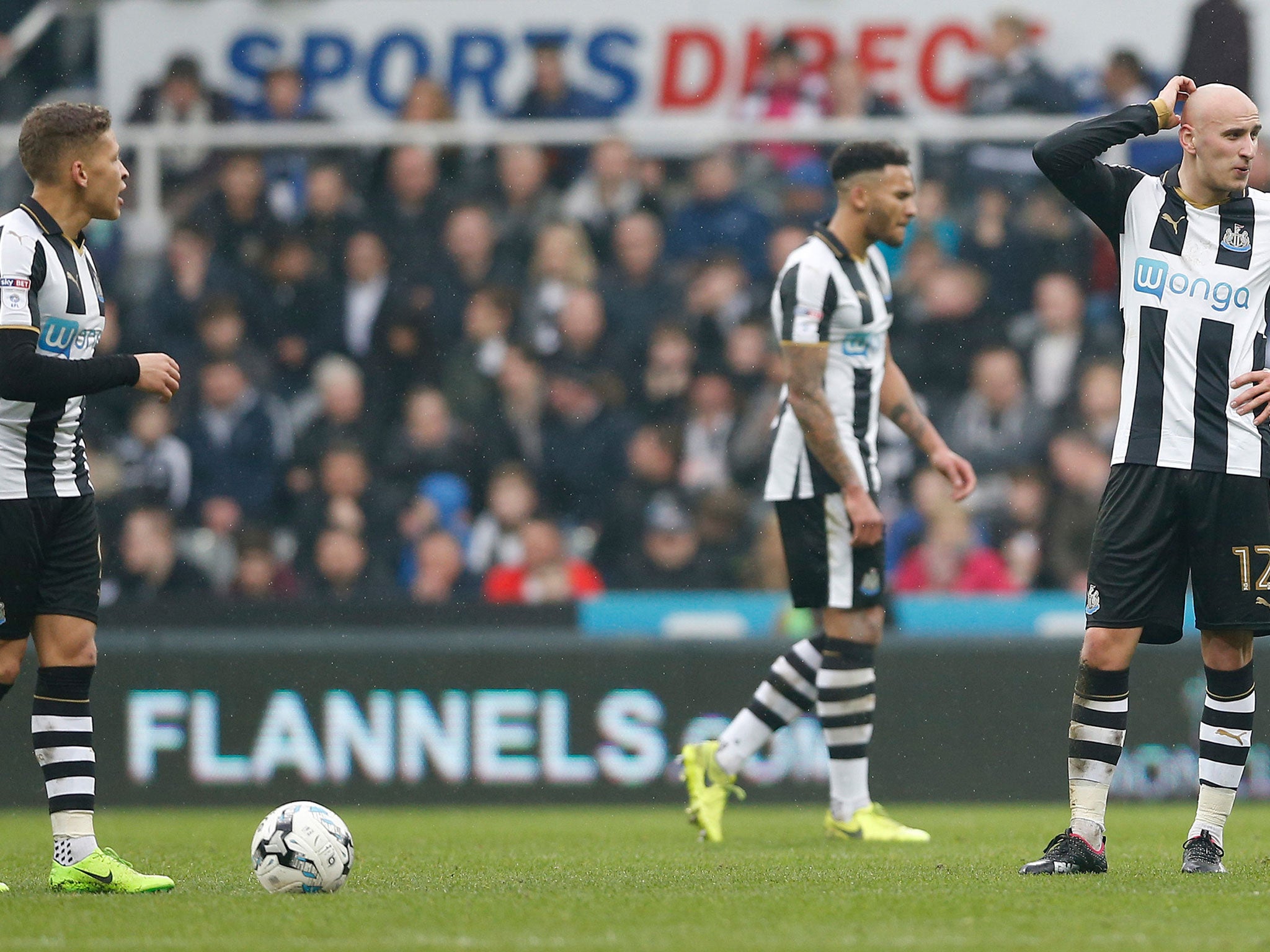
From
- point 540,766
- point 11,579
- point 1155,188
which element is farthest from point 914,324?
point 11,579

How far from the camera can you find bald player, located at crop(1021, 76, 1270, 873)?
5488 mm

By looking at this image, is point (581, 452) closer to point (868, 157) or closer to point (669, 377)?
point (669, 377)

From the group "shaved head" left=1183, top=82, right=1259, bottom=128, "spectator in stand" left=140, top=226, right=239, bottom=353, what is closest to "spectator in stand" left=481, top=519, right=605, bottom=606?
"spectator in stand" left=140, top=226, right=239, bottom=353

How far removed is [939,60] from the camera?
42.7ft

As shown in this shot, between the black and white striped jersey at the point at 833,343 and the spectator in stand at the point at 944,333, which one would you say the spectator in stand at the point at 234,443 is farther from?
the black and white striped jersey at the point at 833,343

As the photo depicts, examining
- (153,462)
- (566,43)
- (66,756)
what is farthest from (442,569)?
(66,756)

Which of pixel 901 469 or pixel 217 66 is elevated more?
pixel 217 66

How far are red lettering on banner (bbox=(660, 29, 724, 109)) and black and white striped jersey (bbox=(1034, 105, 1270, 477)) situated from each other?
7.79 m

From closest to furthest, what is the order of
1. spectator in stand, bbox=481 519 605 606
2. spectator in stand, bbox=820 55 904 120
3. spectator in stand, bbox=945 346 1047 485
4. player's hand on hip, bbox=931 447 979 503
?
player's hand on hip, bbox=931 447 979 503, spectator in stand, bbox=481 519 605 606, spectator in stand, bbox=945 346 1047 485, spectator in stand, bbox=820 55 904 120

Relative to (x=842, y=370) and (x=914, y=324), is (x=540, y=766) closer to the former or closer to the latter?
(x=842, y=370)

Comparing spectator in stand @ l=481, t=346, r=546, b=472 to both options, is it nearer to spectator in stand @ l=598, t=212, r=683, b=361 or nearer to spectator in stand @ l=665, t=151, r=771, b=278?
spectator in stand @ l=598, t=212, r=683, b=361

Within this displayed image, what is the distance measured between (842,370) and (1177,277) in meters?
1.87

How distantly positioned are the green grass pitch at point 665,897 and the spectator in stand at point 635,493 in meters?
3.62

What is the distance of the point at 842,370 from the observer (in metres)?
7.23
